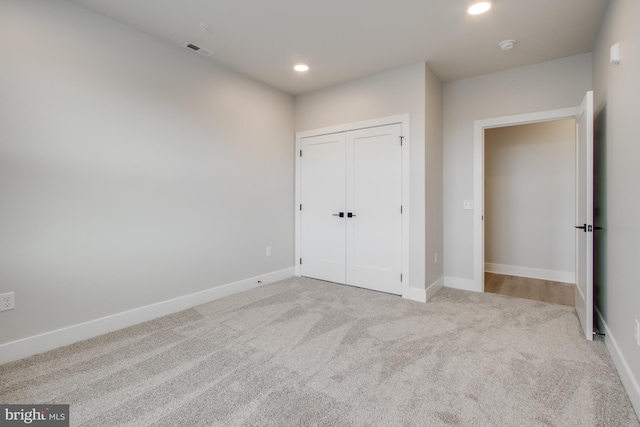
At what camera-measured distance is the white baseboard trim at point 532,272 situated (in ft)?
14.1

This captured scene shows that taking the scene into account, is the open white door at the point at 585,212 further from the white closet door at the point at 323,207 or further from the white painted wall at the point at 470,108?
the white closet door at the point at 323,207

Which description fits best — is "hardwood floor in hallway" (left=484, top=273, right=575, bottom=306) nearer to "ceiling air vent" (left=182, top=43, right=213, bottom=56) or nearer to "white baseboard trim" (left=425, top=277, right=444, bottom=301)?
"white baseboard trim" (left=425, top=277, right=444, bottom=301)

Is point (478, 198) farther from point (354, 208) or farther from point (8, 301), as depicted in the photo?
point (8, 301)

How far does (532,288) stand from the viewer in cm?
396

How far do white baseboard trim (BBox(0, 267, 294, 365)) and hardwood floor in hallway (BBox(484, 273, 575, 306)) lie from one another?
319 cm

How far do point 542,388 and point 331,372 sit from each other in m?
1.23

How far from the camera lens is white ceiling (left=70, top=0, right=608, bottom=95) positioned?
2.44 m

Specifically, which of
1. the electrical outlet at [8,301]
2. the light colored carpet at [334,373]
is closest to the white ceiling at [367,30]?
the electrical outlet at [8,301]

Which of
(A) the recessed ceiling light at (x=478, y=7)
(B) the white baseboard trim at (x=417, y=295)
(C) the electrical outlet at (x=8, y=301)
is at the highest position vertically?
(A) the recessed ceiling light at (x=478, y=7)

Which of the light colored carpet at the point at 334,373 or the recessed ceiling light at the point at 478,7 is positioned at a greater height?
the recessed ceiling light at the point at 478,7

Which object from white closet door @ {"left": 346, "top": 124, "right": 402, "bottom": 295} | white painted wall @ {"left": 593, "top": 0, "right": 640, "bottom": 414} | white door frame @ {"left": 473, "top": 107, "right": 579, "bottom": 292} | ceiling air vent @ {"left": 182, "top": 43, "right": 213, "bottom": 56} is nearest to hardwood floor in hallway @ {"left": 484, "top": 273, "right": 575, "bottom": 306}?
white door frame @ {"left": 473, "top": 107, "right": 579, "bottom": 292}

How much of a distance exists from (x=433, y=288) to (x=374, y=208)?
1.16m

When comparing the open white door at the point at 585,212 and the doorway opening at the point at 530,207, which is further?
the doorway opening at the point at 530,207

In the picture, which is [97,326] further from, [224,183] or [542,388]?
[542,388]
